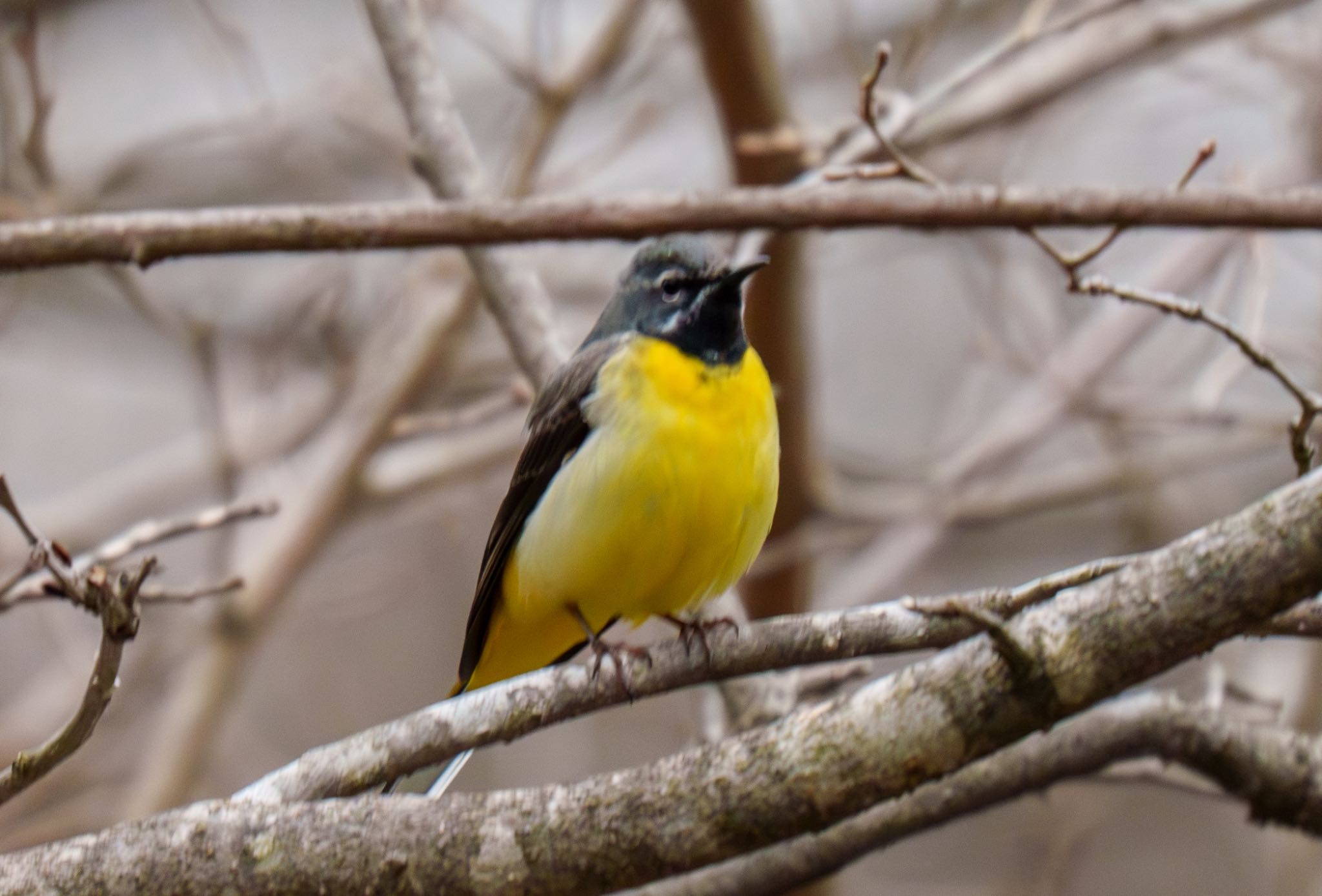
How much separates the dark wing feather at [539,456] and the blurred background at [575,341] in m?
1.12

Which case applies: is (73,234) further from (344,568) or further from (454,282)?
(344,568)

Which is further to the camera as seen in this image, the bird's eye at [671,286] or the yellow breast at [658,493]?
the bird's eye at [671,286]

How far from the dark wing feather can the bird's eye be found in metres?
0.20

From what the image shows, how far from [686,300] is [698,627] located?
1036mm

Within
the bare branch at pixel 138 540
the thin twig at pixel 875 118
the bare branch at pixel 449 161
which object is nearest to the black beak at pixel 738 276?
the thin twig at pixel 875 118

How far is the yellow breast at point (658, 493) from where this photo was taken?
3381mm

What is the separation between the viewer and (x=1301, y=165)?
22.6 feet

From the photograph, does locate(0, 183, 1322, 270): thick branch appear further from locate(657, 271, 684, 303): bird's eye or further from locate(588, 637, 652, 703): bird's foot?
locate(588, 637, 652, 703): bird's foot

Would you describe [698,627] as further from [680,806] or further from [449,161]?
[449,161]

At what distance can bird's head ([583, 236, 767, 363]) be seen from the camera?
3.72 meters

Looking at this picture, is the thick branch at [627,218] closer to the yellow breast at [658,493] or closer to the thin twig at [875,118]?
the thin twig at [875,118]

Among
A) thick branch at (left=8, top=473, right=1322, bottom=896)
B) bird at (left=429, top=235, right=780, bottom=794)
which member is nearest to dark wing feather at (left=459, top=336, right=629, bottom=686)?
bird at (left=429, top=235, right=780, bottom=794)

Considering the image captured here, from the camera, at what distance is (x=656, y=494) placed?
3365 mm

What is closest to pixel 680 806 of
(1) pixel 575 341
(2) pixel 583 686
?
(2) pixel 583 686
